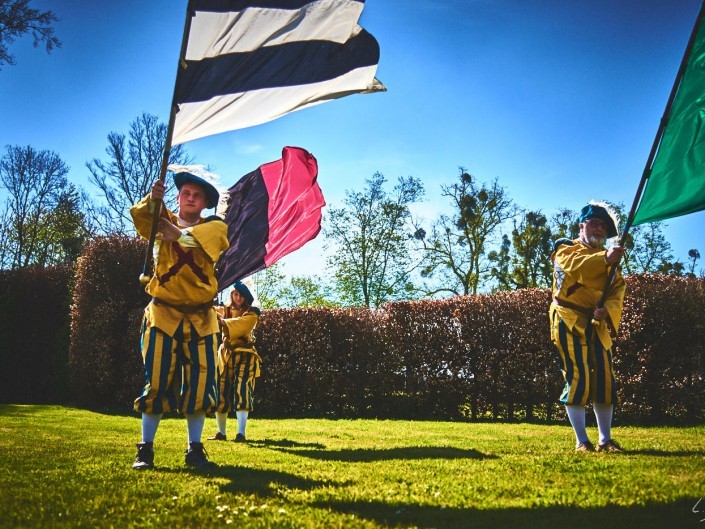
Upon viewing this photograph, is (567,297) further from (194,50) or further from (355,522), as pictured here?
(194,50)

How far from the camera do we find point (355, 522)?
259cm

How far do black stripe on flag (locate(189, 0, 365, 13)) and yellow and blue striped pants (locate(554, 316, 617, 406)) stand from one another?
4080mm

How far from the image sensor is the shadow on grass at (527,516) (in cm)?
253

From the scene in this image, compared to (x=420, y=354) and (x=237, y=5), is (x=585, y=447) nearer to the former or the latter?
(x=237, y=5)

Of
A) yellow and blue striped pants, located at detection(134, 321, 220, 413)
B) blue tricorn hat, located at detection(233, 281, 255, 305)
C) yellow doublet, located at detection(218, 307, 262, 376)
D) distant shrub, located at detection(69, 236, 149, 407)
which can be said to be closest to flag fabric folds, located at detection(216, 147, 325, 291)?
blue tricorn hat, located at detection(233, 281, 255, 305)

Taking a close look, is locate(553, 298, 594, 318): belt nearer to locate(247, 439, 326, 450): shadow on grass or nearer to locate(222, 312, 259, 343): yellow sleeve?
locate(247, 439, 326, 450): shadow on grass

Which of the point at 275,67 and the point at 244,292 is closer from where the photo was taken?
the point at 275,67

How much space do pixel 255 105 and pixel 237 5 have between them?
2.73 ft

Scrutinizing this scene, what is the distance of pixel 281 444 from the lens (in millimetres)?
6969

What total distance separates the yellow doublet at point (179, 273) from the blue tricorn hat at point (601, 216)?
3.72 m

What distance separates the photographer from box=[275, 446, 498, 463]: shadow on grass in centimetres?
500

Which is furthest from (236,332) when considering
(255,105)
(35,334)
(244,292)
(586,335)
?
(35,334)

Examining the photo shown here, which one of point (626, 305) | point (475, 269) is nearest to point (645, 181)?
point (626, 305)

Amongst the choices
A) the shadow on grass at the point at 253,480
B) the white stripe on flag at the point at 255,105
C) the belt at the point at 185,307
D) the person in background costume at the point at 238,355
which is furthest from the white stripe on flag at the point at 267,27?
the person in background costume at the point at 238,355
